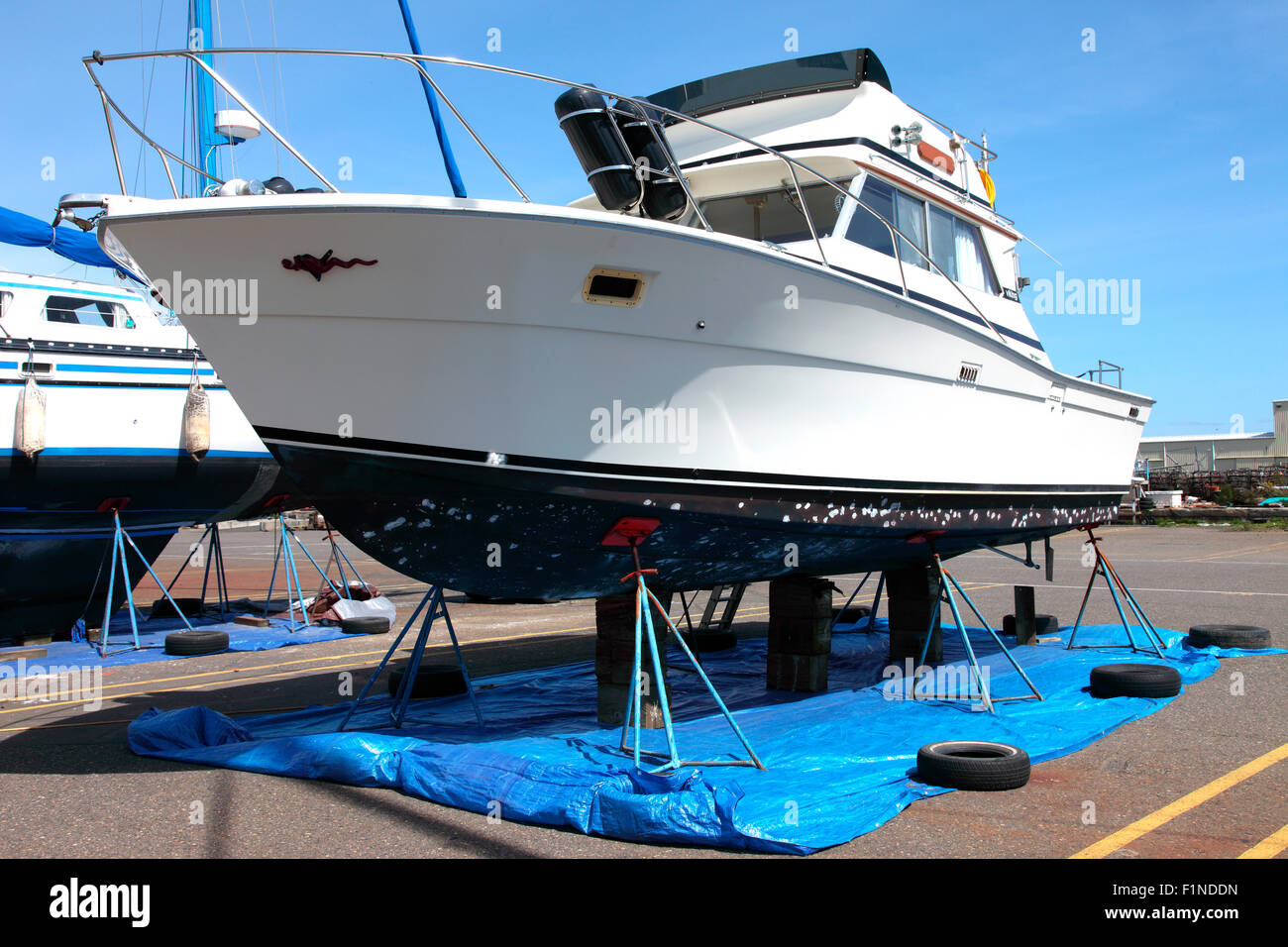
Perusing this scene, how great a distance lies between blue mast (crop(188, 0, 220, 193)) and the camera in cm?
1504

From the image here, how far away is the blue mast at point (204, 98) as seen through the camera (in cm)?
1504

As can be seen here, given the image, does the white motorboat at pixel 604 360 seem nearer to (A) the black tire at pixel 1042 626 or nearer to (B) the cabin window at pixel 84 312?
(A) the black tire at pixel 1042 626

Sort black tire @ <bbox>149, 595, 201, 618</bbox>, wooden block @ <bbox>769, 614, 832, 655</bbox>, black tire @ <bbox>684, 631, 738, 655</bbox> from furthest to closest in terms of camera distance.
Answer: black tire @ <bbox>149, 595, 201, 618</bbox> < black tire @ <bbox>684, 631, 738, 655</bbox> < wooden block @ <bbox>769, 614, 832, 655</bbox>

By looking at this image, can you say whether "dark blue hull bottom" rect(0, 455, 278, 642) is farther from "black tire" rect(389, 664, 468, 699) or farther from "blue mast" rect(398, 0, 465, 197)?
"blue mast" rect(398, 0, 465, 197)

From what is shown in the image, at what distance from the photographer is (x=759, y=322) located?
5.18m

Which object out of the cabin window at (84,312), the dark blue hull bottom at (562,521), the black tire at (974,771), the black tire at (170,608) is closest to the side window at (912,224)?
the dark blue hull bottom at (562,521)

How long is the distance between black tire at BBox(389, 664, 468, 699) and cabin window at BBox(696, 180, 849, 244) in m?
3.77

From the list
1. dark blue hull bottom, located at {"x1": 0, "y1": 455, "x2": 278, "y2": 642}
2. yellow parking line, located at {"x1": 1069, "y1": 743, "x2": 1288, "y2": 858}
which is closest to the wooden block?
yellow parking line, located at {"x1": 1069, "y1": 743, "x2": 1288, "y2": 858}

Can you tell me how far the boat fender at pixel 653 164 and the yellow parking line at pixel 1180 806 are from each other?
3.77m

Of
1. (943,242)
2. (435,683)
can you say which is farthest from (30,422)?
(943,242)

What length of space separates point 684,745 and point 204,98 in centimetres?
1435

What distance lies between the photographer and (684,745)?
5422 millimetres

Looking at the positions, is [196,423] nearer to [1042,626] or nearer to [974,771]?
[1042,626]
